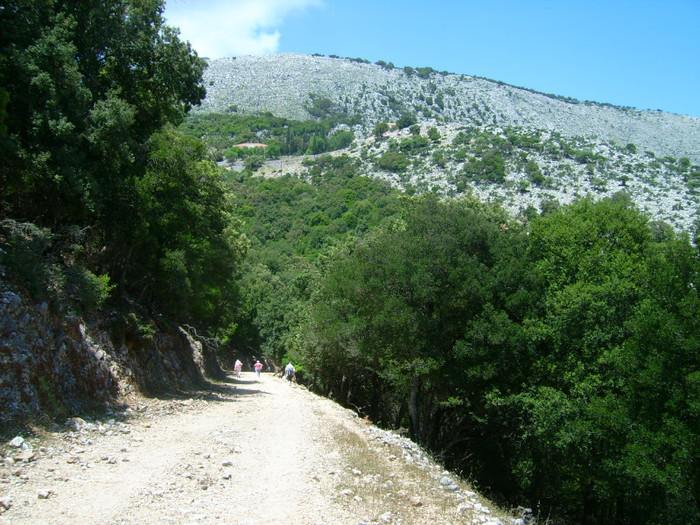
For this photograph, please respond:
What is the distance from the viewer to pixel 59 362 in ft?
38.5

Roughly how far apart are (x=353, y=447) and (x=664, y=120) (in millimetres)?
192534

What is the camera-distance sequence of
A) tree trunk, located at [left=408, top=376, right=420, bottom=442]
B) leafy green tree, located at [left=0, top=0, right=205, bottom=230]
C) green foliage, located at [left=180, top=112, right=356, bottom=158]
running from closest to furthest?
leafy green tree, located at [left=0, top=0, right=205, bottom=230] < tree trunk, located at [left=408, top=376, right=420, bottom=442] < green foliage, located at [left=180, top=112, right=356, bottom=158]

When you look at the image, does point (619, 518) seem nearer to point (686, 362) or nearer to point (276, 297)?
point (686, 362)

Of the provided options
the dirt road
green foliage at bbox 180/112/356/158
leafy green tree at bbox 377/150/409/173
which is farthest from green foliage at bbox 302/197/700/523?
green foliage at bbox 180/112/356/158

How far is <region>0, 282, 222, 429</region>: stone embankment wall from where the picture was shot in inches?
385

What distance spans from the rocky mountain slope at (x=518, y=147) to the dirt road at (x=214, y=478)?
162 ft

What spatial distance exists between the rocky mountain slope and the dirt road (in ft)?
162

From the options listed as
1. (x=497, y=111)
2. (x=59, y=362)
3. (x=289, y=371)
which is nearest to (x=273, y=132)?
(x=497, y=111)

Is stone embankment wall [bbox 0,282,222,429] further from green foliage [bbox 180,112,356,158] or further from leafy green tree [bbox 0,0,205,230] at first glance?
green foliage [bbox 180,112,356,158]

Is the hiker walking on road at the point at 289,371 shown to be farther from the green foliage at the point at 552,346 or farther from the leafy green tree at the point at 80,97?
the leafy green tree at the point at 80,97

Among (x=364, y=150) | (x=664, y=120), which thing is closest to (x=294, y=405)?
(x=364, y=150)

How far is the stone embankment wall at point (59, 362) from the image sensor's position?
32.1 ft

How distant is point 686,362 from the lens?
12.1m

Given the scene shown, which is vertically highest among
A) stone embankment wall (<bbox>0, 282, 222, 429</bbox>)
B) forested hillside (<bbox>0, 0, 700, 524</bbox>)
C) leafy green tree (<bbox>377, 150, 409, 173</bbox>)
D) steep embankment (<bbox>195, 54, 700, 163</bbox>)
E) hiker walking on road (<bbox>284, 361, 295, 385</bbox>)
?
steep embankment (<bbox>195, 54, 700, 163</bbox>)
